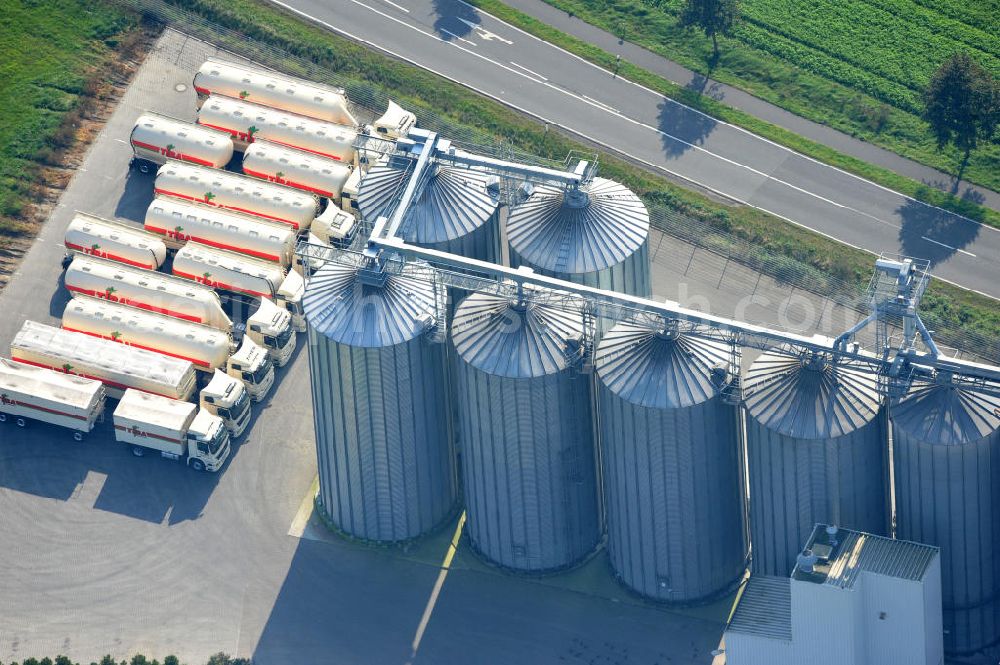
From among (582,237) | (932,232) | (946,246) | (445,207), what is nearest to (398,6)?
(445,207)

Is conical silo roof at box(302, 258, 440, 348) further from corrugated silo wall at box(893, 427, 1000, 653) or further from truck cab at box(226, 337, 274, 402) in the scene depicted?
corrugated silo wall at box(893, 427, 1000, 653)

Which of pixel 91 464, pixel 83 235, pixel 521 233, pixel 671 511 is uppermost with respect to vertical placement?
pixel 521 233

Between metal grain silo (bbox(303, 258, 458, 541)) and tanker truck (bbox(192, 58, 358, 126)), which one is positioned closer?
metal grain silo (bbox(303, 258, 458, 541))

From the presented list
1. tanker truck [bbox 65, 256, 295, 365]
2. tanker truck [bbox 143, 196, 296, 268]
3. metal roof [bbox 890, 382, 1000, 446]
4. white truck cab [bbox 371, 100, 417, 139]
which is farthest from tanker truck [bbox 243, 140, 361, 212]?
metal roof [bbox 890, 382, 1000, 446]

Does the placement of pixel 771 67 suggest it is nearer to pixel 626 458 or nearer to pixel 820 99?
pixel 820 99

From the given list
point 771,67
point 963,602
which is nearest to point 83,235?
point 771,67

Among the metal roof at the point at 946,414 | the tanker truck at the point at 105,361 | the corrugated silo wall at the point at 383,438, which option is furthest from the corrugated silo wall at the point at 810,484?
the tanker truck at the point at 105,361

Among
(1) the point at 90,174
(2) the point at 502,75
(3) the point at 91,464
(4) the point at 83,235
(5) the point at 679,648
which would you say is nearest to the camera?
(5) the point at 679,648
